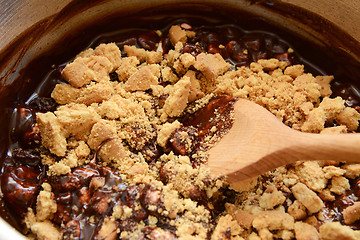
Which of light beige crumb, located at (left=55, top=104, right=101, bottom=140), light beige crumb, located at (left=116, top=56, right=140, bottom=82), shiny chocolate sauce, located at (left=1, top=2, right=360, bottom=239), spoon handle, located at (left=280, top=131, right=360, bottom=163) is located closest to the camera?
spoon handle, located at (left=280, top=131, right=360, bottom=163)

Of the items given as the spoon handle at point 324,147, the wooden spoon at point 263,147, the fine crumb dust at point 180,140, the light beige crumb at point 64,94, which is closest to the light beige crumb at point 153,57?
the fine crumb dust at point 180,140

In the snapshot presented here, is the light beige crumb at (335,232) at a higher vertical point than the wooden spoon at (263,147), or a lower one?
lower

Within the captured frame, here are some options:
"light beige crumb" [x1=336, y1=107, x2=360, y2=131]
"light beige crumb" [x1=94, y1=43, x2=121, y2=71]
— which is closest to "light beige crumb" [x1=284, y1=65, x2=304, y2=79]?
"light beige crumb" [x1=336, y1=107, x2=360, y2=131]

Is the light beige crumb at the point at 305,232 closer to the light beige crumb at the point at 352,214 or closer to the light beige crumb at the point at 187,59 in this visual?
the light beige crumb at the point at 352,214

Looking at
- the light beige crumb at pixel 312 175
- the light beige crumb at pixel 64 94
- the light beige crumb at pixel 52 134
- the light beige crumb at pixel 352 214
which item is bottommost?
the light beige crumb at pixel 52 134

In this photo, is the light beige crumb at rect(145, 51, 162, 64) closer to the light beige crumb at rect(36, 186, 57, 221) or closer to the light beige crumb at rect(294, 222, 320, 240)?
the light beige crumb at rect(36, 186, 57, 221)

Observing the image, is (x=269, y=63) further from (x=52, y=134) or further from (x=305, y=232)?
(x=52, y=134)

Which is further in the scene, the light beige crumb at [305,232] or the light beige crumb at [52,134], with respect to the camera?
the light beige crumb at [52,134]
